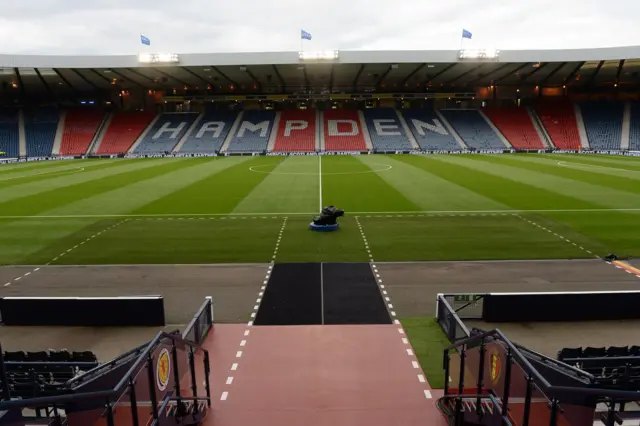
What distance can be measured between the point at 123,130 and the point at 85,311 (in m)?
74.7

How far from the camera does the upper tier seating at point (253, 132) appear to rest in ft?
249

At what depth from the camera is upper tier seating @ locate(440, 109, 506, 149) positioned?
249ft

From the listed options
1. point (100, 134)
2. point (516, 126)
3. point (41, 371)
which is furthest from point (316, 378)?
point (100, 134)

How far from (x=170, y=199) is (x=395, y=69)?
4416 cm

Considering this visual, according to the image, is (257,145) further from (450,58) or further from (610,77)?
(610,77)

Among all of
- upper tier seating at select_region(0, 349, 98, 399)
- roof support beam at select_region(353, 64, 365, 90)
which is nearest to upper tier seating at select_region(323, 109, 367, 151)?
roof support beam at select_region(353, 64, 365, 90)

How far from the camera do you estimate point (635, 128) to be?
245ft

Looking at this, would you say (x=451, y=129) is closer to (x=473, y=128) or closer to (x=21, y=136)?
(x=473, y=128)

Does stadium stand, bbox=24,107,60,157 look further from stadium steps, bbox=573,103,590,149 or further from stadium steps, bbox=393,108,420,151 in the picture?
stadium steps, bbox=573,103,590,149

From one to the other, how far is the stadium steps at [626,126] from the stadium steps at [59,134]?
9280 centimetres

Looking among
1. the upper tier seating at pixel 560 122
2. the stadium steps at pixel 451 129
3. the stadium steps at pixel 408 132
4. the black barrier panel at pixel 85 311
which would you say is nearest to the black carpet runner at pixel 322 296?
the black barrier panel at pixel 85 311

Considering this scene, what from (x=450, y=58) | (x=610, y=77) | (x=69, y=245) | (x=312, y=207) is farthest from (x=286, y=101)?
(x=69, y=245)

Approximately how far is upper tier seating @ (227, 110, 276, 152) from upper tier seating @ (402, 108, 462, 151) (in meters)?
25.8

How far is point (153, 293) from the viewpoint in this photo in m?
15.9
